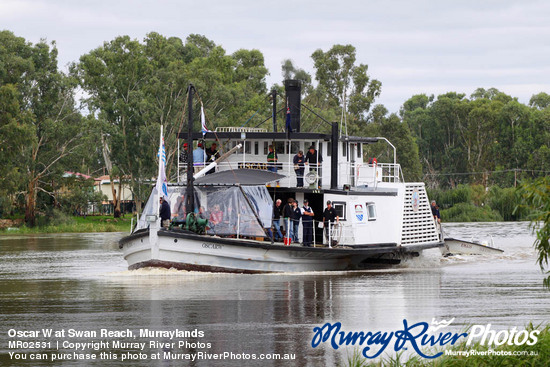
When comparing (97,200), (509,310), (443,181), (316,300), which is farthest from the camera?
(443,181)

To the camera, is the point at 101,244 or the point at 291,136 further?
the point at 101,244

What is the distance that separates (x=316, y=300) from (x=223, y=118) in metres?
55.2

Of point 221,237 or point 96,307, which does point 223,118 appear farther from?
point 96,307

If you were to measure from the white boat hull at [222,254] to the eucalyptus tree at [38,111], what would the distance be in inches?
1633

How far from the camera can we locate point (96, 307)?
19.5m

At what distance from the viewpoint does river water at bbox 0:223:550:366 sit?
1523cm

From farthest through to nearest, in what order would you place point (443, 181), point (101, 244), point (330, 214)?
point (443, 181)
point (101, 244)
point (330, 214)

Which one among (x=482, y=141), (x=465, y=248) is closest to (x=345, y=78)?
(x=482, y=141)

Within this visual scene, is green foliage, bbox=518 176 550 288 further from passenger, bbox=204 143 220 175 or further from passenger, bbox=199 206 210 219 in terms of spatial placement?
passenger, bbox=204 143 220 175

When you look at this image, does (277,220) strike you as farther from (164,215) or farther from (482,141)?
(482,141)

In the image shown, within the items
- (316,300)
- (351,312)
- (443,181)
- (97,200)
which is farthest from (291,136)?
(443,181)

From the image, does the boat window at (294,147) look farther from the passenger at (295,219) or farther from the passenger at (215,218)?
the passenger at (215,218)

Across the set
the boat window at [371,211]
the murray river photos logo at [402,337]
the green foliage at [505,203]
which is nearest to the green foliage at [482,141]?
the green foliage at [505,203]

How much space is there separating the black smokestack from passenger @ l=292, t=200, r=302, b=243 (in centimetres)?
400
